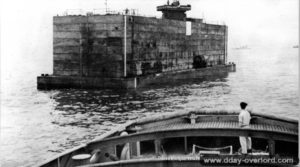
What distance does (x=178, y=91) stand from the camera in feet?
135

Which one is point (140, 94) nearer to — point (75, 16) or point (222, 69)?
point (75, 16)

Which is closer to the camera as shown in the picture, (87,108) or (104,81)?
(87,108)

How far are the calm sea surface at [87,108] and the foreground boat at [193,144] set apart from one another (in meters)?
6.91

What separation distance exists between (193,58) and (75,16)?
69.7ft

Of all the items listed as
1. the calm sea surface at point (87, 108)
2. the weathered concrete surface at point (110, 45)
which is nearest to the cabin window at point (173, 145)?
the calm sea surface at point (87, 108)

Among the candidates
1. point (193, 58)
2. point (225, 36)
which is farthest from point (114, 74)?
point (225, 36)

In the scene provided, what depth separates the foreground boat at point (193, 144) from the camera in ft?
25.1

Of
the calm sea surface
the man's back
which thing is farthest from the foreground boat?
the calm sea surface

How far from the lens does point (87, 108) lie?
3047 cm

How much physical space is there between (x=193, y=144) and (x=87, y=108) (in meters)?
21.1

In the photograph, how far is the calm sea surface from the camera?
19906 millimetres

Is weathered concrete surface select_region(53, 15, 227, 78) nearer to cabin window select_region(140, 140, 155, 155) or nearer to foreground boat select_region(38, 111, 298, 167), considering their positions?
foreground boat select_region(38, 111, 298, 167)

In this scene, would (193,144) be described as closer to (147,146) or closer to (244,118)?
(147,146)

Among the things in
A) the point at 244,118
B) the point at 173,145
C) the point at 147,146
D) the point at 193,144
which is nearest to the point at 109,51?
the point at 147,146
